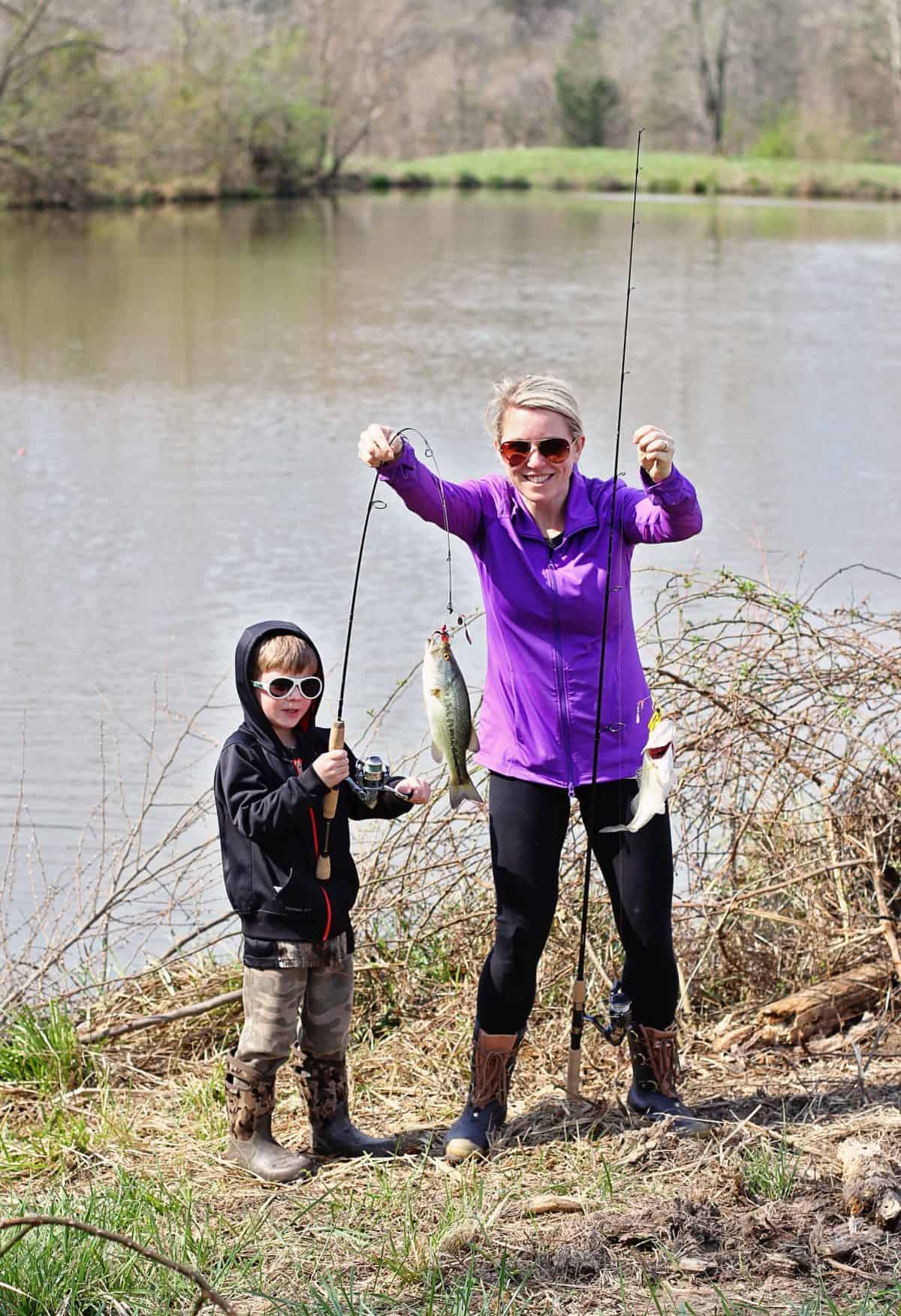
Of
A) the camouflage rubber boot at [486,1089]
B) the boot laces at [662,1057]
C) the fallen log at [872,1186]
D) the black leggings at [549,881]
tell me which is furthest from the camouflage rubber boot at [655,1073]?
the fallen log at [872,1186]

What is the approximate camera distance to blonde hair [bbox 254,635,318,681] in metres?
3.67

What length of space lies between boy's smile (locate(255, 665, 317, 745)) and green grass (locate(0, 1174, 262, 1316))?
41.3 inches

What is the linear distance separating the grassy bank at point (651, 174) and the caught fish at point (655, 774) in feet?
162

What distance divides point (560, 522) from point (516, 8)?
99.5 metres

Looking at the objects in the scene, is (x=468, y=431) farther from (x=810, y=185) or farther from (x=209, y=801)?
(x=810, y=185)

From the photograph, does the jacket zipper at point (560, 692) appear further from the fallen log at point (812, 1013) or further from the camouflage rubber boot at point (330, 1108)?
the fallen log at point (812, 1013)

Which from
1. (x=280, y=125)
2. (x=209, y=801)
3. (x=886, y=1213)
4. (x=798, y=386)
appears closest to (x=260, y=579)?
(x=209, y=801)

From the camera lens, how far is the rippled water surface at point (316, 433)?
8148 millimetres

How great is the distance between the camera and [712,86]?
2938 inches

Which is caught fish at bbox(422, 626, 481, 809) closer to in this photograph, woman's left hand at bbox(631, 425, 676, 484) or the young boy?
the young boy

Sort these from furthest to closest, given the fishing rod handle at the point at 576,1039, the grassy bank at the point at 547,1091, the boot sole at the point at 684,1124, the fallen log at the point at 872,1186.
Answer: the fishing rod handle at the point at 576,1039
the boot sole at the point at 684,1124
the fallen log at the point at 872,1186
the grassy bank at the point at 547,1091

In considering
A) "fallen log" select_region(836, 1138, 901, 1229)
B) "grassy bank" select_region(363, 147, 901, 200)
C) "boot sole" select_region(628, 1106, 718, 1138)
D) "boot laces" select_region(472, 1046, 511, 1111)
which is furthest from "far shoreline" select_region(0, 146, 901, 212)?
"fallen log" select_region(836, 1138, 901, 1229)

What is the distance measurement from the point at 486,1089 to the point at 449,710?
94 cm

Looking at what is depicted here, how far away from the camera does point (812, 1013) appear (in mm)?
4445
